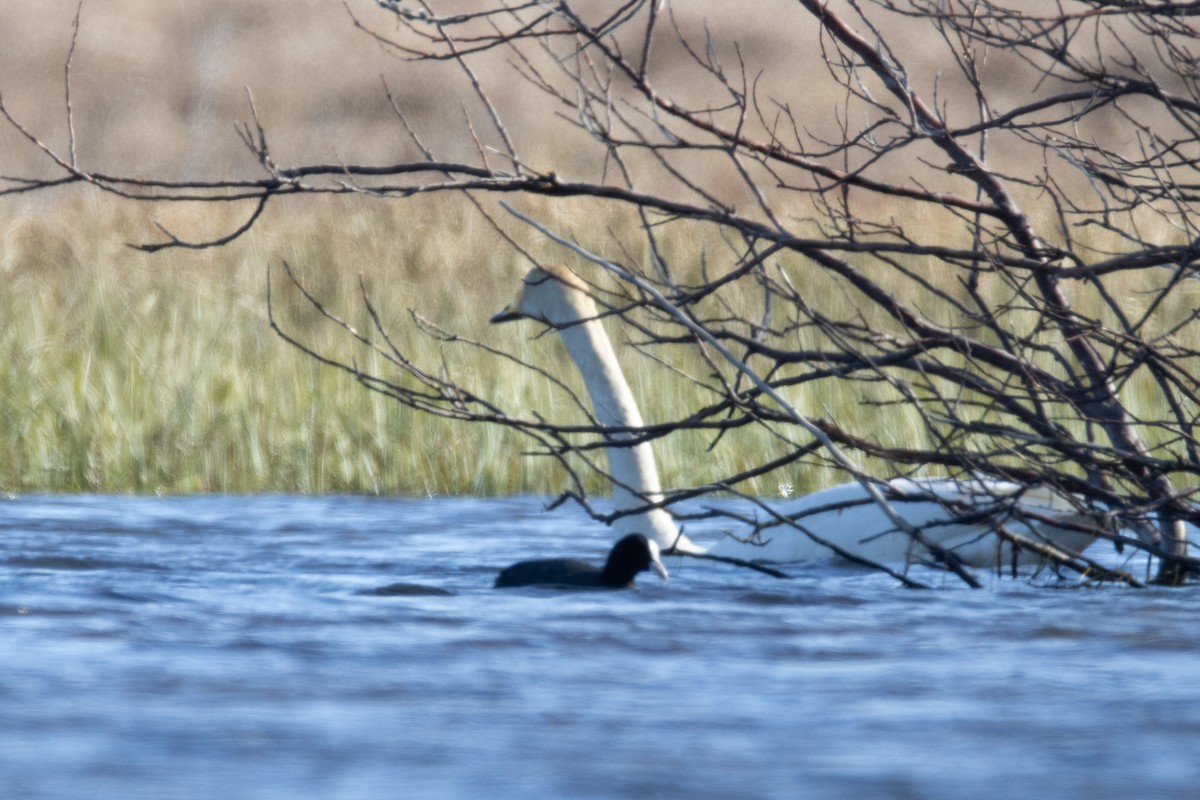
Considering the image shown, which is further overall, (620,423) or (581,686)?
(620,423)

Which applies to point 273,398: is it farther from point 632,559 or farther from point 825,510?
point 825,510

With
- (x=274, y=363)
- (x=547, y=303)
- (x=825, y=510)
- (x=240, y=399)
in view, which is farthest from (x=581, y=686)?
(x=274, y=363)

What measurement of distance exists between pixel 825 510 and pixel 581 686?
52.6 inches

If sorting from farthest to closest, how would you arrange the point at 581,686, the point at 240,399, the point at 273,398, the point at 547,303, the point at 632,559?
the point at 273,398
the point at 240,399
the point at 547,303
the point at 632,559
the point at 581,686

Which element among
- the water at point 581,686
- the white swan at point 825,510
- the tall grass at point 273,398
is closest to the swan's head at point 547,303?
the white swan at point 825,510

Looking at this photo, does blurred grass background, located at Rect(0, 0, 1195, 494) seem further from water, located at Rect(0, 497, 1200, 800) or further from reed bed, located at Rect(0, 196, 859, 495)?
water, located at Rect(0, 497, 1200, 800)

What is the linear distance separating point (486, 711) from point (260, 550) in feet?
9.65

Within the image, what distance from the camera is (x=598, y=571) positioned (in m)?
5.96

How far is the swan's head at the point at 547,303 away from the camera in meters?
6.90

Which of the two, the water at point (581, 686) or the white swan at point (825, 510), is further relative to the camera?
the white swan at point (825, 510)

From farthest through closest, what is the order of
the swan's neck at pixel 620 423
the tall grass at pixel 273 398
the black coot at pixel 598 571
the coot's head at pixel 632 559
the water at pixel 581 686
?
the tall grass at pixel 273 398 < the swan's neck at pixel 620 423 < the coot's head at pixel 632 559 < the black coot at pixel 598 571 < the water at pixel 581 686

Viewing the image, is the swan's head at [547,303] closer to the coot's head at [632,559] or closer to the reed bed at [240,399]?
the reed bed at [240,399]

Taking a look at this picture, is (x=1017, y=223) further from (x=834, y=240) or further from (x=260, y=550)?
(x=260, y=550)

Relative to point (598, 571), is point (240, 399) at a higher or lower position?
higher
